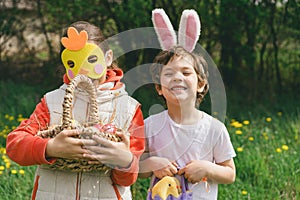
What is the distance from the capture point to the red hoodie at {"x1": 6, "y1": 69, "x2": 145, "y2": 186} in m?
2.12

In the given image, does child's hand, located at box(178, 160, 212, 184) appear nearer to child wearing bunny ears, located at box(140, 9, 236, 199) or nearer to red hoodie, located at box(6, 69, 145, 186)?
child wearing bunny ears, located at box(140, 9, 236, 199)

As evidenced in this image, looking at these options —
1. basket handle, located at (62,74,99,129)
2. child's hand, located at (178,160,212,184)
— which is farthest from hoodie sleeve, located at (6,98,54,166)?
child's hand, located at (178,160,212,184)

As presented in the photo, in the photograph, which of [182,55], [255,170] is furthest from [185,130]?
[255,170]

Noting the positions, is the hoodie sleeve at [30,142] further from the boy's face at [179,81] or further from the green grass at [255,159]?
the green grass at [255,159]

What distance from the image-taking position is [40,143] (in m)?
2.11

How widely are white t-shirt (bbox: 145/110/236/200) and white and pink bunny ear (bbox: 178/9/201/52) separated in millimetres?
301

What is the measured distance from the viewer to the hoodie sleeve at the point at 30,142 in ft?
6.92

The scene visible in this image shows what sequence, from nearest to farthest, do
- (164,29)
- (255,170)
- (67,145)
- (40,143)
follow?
(67,145) < (40,143) < (164,29) < (255,170)

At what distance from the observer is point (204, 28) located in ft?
18.4

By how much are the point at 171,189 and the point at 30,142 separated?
547mm

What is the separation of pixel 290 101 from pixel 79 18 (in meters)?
2.20

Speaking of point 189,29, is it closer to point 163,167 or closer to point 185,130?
point 185,130

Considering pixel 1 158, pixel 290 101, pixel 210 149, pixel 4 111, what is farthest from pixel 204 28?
pixel 210 149

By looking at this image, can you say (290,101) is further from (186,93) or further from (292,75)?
(186,93)
